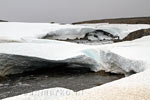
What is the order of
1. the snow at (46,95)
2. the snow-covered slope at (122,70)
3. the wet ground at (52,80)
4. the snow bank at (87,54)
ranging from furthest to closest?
the snow bank at (87,54) < the wet ground at (52,80) < the snow at (46,95) < the snow-covered slope at (122,70)

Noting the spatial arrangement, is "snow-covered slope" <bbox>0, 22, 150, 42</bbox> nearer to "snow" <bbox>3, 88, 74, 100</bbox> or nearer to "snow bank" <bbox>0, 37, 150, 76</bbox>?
"snow bank" <bbox>0, 37, 150, 76</bbox>

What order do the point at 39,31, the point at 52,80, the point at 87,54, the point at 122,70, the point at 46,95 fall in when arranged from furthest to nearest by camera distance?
1. the point at 39,31
2. the point at 87,54
3. the point at 122,70
4. the point at 52,80
5. the point at 46,95

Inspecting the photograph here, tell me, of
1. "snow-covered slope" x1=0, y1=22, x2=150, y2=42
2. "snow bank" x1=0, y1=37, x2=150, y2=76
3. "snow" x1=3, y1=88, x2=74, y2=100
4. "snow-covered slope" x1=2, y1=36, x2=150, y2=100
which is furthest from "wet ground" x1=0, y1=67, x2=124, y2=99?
"snow-covered slope" x1=0, y1=22, x2=150, y2=42

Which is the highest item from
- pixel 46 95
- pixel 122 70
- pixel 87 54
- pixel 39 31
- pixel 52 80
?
pixel 46 95

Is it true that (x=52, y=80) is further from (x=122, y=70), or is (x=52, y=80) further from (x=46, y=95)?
(x=46, y=95)

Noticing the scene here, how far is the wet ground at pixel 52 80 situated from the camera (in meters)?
6.45

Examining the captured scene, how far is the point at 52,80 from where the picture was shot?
7367 millimetres

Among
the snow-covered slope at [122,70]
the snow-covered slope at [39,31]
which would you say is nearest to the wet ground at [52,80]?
the snow-covered slope at [122,70]

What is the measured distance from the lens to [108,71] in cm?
805

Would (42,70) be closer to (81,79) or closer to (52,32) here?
(81,79)

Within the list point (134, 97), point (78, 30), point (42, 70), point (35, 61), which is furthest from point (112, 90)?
point (78, 30)

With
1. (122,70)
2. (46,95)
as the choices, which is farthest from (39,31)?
(46,95)

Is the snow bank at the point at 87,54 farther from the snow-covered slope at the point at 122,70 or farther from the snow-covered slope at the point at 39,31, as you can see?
the snow-covered slope at the point at 39,31

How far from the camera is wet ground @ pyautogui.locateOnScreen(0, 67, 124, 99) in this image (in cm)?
645
